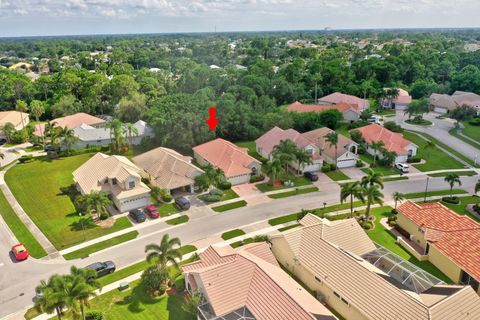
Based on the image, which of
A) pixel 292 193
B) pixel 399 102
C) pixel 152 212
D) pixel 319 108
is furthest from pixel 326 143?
pixel 399 102

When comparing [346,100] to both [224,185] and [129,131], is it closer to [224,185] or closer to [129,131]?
[129,131]

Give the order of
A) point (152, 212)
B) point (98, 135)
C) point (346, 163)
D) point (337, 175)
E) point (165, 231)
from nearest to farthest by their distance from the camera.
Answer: point (165, 231)
point (152, 212)
point (337, 175)
point (346, 163)
point (98, 135)

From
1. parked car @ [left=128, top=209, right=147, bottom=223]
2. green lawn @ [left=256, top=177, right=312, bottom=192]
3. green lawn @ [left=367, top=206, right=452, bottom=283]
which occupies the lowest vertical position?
green lawn @ [left=367, top=206, right=452, bottom=283]

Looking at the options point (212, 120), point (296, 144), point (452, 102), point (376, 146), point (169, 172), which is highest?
point (212, 120)

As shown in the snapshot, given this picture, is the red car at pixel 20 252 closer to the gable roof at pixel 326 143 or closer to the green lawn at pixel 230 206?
the green lawn at pixel 230 206

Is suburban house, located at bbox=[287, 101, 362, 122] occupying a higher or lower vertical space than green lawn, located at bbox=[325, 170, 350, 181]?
higher

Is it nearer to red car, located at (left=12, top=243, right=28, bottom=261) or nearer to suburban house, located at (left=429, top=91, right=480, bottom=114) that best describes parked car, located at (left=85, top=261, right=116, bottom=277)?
red car, located at (left=12, top=243, right=28, bottom=261)

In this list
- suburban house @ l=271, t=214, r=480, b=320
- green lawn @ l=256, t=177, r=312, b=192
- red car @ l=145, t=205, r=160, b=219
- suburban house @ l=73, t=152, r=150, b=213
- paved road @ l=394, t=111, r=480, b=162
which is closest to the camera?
suburban house @ l=271, t=214, r=480, b=320

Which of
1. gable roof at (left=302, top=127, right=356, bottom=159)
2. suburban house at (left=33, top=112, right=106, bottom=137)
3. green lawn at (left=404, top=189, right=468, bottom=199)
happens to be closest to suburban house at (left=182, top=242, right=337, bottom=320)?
green lawn at (left=404, top=189, right=468, bottom=199)

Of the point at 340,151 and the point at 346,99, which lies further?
the point at 346,99
